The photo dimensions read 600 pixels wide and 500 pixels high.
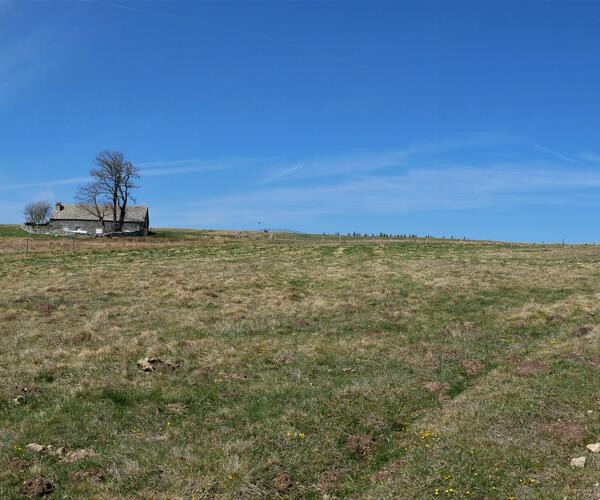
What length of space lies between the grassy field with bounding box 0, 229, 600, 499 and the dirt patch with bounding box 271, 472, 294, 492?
4cm

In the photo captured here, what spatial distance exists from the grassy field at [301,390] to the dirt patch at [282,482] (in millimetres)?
45

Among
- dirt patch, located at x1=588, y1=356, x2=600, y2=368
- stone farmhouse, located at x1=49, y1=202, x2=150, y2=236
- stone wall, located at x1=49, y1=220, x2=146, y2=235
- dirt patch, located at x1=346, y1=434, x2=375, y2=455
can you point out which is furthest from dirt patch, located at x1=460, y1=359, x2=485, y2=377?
stone wall, located at x1=49, y1=220, x2=146, y2=235

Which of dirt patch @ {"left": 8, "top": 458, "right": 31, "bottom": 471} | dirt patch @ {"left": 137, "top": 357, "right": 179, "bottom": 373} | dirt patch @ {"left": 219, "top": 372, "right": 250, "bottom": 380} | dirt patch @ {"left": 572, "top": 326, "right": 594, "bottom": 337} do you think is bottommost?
dirt patch @ {"left": 8, "top": 458, "right": 31, "bottom": 471}

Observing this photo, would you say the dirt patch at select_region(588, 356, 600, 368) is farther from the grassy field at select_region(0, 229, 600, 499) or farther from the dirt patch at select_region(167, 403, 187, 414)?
the dirt patch at select_region(167, 403, 187, 414)

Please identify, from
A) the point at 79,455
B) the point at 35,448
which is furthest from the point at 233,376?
the point at 35,448

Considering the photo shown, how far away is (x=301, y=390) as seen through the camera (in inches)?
575

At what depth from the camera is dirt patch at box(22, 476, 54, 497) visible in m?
9.41

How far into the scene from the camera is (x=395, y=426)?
12258 mm

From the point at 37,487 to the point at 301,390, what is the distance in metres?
7.13

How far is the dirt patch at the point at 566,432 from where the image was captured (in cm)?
1099

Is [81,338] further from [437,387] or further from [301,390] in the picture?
[437,387]

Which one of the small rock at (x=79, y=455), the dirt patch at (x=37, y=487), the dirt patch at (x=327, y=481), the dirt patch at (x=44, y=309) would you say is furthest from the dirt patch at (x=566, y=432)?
the dirt patch at (x=44, y=309)

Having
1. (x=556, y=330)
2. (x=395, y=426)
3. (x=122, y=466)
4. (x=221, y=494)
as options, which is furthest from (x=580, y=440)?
(x=556, y=330)

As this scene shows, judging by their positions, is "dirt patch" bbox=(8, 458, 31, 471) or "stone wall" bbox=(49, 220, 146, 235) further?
"stone wall" bbox=(49, 220, 146, 235)
